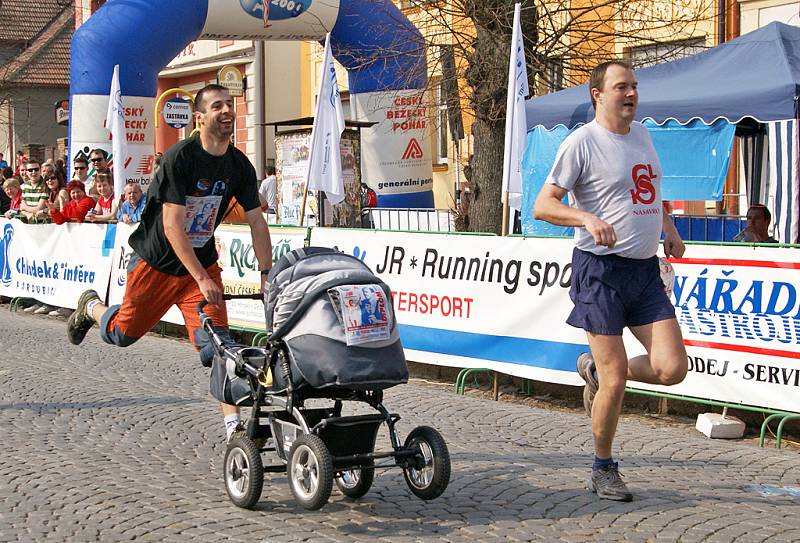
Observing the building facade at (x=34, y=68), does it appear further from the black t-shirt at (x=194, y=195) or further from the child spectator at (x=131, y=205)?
the black t-shirt at (x=194, y=195)

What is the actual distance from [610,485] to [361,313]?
62.3 inches

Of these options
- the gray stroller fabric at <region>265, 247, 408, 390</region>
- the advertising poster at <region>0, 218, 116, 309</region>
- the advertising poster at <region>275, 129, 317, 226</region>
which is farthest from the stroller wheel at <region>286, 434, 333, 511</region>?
the advertising poster at <region>275, 129, 317, 226</region>

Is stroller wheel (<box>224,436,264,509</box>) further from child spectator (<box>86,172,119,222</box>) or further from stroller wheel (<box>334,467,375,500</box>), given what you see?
child spectator (<box>86,172,119,222</box>)

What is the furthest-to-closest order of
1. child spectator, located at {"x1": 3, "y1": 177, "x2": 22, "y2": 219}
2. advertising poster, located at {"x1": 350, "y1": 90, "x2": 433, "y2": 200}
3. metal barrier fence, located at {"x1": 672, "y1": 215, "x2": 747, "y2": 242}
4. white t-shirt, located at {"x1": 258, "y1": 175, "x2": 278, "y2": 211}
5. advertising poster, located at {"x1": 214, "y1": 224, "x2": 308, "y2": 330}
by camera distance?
white t-shirt, located at {"x1": 258, "y1": 175, "x2": 278, "y2": 211}
advertising poster, located at {"x1": 350, "y1": 90, "x2": 433, "y2": 200}
child spectator, located at {"x1": 3, "y1": 177, "x2": 22, "y2": 219}
metal barrier fence, located at {"x1": 672, "y1": 215, "x2": 747, "y2": 242}
advertising poster, located at {"x1": 214, "y1": 224, "x2": 308, "y2": 330}

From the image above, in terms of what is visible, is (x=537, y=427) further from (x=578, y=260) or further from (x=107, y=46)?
(x=107, y=46)

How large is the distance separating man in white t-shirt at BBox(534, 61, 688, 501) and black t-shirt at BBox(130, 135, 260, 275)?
1.81 m

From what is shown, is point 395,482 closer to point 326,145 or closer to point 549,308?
point 549,308

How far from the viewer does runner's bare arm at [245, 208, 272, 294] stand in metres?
7.13

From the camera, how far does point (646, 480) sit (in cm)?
693

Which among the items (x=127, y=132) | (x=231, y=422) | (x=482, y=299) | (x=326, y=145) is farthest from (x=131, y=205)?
(x=231, y=422)

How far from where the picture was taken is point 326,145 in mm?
14930

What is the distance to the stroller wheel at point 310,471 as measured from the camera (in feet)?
18.8

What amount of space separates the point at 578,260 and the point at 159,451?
9.75 ft

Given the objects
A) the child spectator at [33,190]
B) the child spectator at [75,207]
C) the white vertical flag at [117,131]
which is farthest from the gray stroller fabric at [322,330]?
the child spectator at [33,190]
